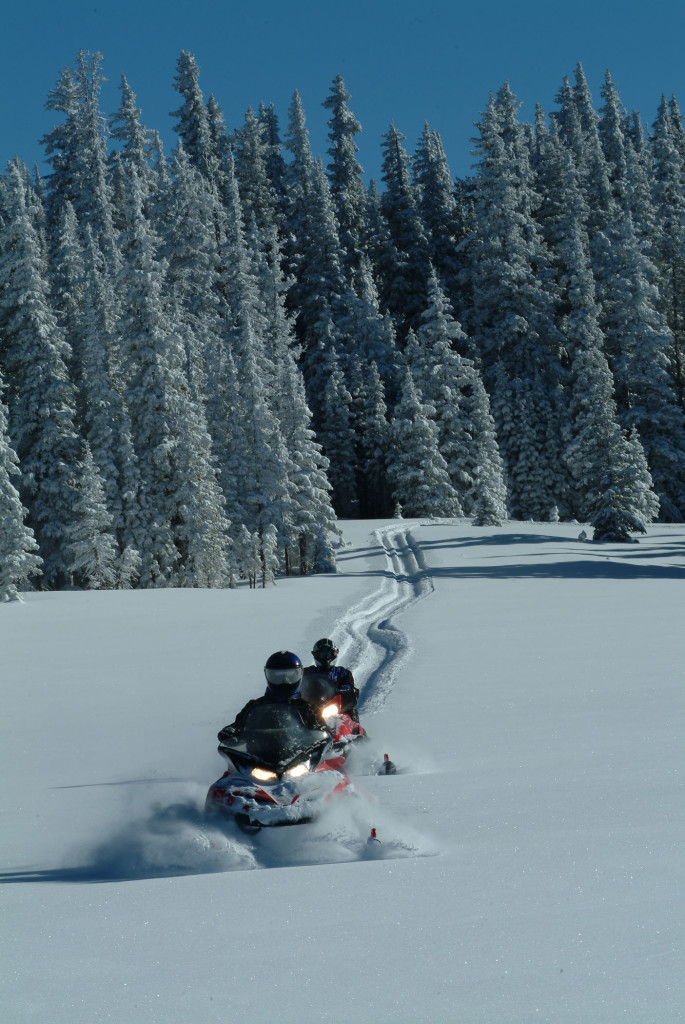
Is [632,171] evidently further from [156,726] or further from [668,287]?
[156,726]

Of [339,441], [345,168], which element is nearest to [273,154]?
[345,168]

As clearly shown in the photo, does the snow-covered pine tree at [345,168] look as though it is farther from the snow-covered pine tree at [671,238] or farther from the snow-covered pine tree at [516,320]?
the snow-covered pine tree at [671,238]

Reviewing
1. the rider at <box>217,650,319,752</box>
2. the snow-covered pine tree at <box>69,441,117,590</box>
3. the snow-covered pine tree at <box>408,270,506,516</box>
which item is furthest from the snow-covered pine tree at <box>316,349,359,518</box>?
the rider at <box>217,650,319,752</box>

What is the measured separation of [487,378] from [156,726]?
Answer: 6764 centimetres

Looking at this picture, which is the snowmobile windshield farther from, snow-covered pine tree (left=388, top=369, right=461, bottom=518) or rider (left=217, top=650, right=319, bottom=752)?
snow-covered pine tree (left=388, top=369, right=461, bottom=518)

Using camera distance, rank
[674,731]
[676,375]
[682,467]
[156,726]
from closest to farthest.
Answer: [674,731], [156,726], [682,467], [676,375]

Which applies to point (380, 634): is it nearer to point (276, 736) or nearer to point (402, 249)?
point (276, 736)

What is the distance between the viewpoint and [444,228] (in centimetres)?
8912

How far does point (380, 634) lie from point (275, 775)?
39.1 feet

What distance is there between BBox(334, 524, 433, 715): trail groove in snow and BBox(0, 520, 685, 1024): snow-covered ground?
0.46 ft

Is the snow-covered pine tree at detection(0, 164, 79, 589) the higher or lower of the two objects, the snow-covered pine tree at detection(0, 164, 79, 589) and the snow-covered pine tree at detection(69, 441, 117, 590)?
the higher

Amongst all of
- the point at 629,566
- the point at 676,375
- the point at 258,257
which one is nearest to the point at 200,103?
the point at 258,257

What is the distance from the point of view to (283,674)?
722 centimetres

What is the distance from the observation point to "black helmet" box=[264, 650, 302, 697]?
7227 millimetres
